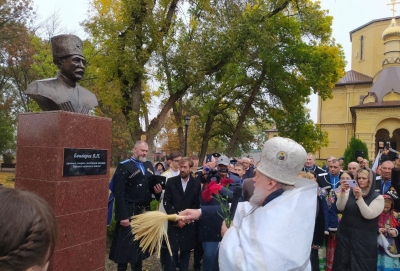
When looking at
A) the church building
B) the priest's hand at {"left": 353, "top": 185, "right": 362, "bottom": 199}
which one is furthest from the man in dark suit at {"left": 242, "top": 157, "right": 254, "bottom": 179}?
the church building

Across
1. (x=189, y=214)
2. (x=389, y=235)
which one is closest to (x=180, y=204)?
(x=189, y=214)

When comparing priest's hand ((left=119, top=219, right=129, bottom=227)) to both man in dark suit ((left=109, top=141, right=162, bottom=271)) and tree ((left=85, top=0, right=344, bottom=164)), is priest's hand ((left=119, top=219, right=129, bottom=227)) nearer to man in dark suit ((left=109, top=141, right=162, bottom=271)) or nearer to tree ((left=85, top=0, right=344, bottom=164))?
A: man in dark suit ((left=109, top=141, right=162, bottom=271))

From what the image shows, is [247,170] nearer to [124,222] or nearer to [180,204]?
[180,204]

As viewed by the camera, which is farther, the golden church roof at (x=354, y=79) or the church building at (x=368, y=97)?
the golden church roof at (x=354, y=79)

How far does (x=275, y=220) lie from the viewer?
6.43 ft

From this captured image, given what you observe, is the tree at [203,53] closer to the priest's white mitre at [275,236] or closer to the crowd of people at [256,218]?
the crowd of people at [256,218]

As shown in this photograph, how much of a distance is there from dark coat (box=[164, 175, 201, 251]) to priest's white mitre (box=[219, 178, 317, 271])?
3.53 m

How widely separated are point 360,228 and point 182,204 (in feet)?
8.85

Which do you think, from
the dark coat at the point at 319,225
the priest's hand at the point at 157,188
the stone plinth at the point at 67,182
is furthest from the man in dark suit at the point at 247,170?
the stone plinth at the point at 67,182

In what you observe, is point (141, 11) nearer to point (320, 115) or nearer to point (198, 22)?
point (198, 22)

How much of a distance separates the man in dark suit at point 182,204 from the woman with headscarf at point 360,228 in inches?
90.3

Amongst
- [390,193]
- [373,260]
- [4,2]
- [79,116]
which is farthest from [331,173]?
[4,2]

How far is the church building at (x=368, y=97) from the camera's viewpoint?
34156mm

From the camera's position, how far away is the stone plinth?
388cm
